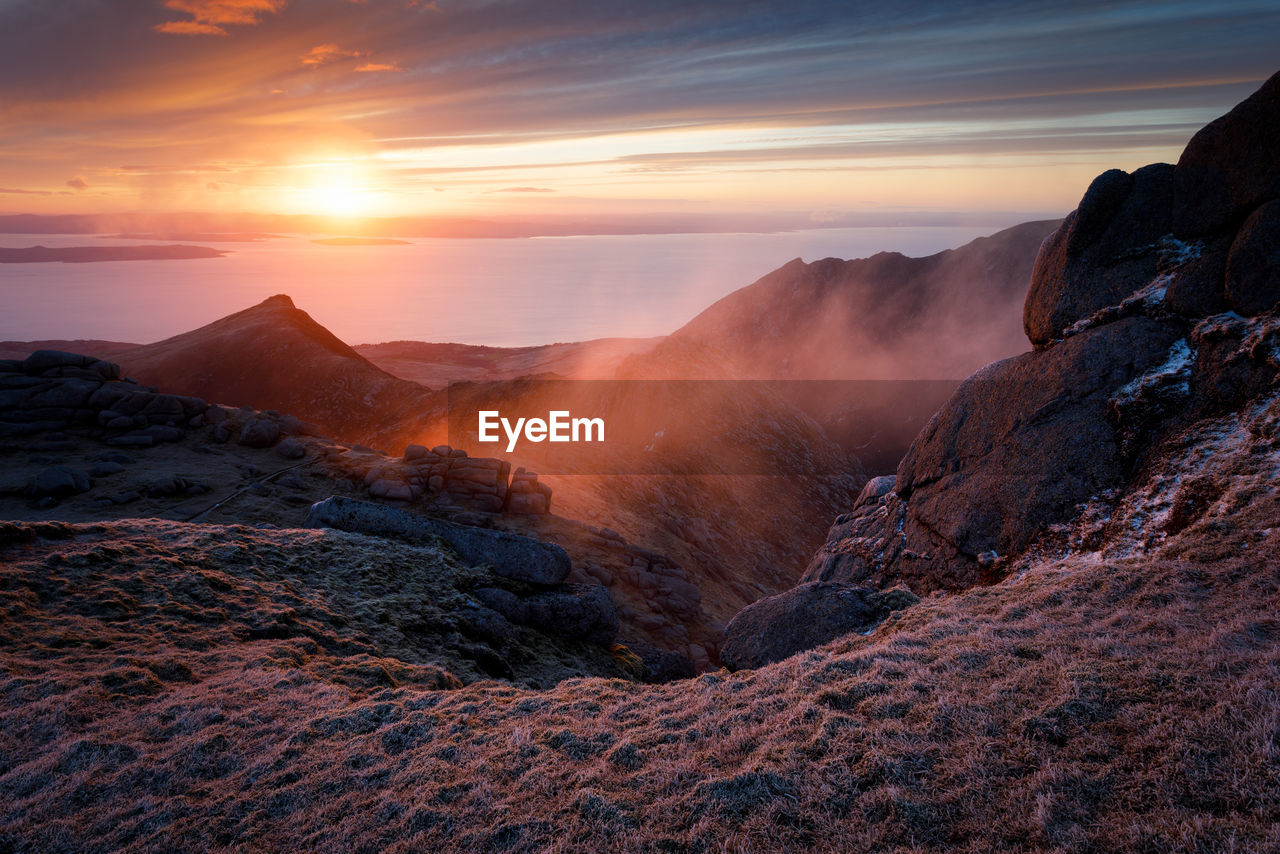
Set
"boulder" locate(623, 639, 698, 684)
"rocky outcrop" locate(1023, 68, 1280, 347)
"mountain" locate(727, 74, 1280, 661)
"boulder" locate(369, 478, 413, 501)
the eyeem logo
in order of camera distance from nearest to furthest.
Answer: "mountain" locate(727, 74, 1280, 661)
"rocky outcrop" locate(1023, 68, 1280, 347)
"boulder" locate(623, 639, 698, 684)
"boulder" locate(369, 478, 413, 501)
the eyeem logo

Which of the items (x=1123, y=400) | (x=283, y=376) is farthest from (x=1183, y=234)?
(x=283, y=376)

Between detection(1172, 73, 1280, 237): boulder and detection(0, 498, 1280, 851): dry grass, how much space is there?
11.8m

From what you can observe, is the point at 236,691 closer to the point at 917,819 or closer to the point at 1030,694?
the point at 917,819

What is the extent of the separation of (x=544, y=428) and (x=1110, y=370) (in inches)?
1836

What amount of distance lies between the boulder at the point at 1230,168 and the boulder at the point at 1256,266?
65 centimetres

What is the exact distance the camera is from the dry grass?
8.38 meters

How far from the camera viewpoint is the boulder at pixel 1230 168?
19297mm

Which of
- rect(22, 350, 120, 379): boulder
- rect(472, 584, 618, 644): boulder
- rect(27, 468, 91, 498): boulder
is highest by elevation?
rect(22, 350, 120, 379): boulder

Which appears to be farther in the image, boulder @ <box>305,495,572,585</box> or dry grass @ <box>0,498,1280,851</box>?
boulder @ <box>305,495,572,585</box>

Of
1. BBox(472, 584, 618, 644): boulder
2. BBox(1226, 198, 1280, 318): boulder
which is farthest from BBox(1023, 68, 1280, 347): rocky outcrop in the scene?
BBox(472, 584, 618, 644): boulder

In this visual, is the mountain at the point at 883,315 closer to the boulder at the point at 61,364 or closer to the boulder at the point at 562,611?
the boulder at the point at 61,364

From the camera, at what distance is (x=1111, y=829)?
24.8 feet

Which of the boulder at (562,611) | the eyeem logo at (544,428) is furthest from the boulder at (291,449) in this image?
the boulder at (562,611)

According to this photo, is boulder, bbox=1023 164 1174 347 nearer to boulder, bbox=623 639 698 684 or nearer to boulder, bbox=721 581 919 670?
boulder, bbox=721 581 919 670
